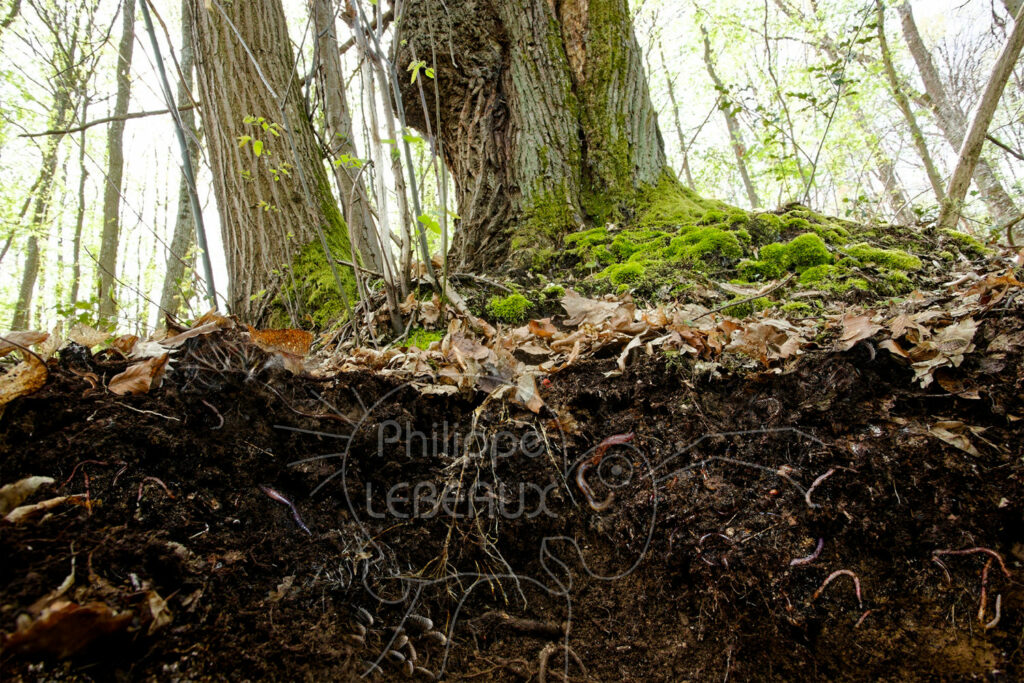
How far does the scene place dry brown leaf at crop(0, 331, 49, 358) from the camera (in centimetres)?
120

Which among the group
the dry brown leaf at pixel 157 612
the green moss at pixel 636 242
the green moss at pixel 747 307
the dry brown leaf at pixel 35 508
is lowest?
the dry brown leaf at pixel 157 612

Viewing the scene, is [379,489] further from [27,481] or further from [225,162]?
[225,162]

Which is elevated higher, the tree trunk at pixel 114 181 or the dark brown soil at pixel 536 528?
the tree trunk at pixel 114 181

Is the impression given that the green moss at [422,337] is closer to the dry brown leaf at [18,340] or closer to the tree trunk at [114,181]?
the dry brown leaf at [18,340]

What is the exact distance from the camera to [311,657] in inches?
39.1

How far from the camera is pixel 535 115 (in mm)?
3199

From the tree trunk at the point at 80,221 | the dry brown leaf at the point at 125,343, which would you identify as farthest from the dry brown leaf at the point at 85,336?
the tree trunk at the point at 80,221

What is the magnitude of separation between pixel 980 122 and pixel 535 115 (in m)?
3.00

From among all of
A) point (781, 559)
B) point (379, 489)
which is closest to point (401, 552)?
point (379, 489)

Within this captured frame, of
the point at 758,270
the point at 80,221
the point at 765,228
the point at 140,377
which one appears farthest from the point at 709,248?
the point at 80,221

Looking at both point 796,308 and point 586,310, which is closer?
point 796,308

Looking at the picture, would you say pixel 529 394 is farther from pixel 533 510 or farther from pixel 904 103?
pixel 904 103

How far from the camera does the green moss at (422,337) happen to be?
2.20 m

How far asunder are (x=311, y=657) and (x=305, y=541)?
0.28m
